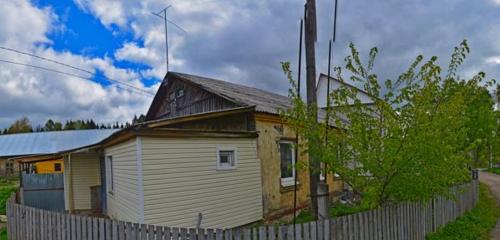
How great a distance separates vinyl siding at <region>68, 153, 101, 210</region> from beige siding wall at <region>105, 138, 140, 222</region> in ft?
14.6

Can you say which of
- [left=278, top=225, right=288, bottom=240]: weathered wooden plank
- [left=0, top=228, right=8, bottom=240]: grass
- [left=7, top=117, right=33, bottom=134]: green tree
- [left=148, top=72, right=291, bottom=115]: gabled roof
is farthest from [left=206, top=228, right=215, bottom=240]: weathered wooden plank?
[left=7, top=117, right=33, bottom=134]: green tree

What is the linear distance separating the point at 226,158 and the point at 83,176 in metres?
8.80

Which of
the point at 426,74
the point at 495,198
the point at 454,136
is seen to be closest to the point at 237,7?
the point at 426,74

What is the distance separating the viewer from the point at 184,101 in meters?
16.0

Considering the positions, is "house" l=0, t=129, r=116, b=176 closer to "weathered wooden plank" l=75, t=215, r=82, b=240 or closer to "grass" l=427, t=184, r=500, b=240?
"weathered wooden plank" l=75, t=215, r=82, b=240

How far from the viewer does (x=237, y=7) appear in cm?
1020

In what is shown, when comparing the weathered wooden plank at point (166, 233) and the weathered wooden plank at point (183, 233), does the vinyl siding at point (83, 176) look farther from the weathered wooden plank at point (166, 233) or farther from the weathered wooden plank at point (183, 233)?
the weathered wooden plank at point (183, 233)

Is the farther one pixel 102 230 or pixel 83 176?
pixel 83 176

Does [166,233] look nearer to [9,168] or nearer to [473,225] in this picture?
[473,225]

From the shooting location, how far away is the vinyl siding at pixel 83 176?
15789mm

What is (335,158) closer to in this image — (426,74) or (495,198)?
(426,74)

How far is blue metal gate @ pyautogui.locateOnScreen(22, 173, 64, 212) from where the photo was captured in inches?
643

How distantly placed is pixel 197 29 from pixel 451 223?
11894mm

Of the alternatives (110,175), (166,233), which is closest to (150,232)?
(166,233)
